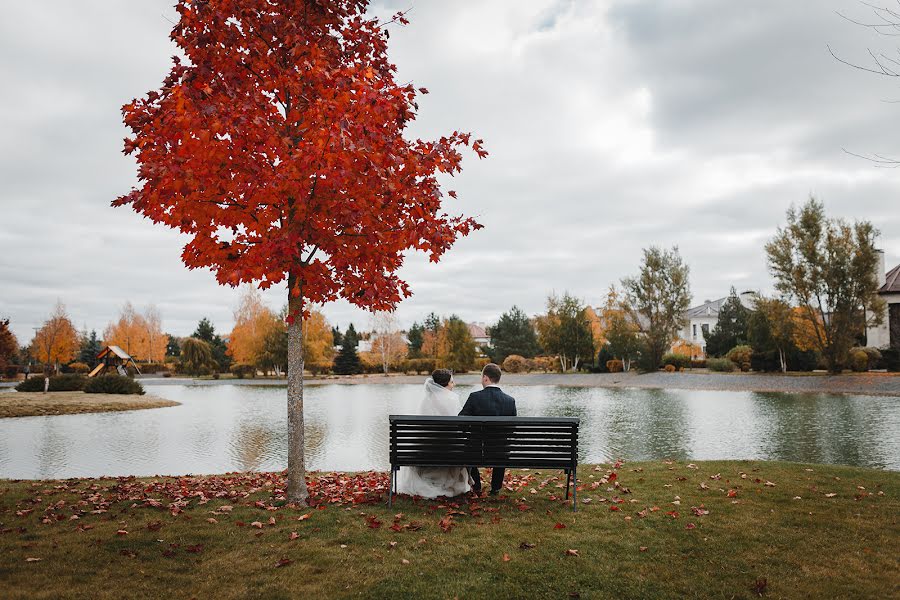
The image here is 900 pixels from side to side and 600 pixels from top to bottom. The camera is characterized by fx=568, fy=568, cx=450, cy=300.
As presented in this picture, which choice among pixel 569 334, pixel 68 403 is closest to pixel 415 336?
pixel 569 334

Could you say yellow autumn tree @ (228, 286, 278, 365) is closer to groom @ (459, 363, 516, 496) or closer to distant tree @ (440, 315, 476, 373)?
distant tree @ (440, 315, 476, 373)

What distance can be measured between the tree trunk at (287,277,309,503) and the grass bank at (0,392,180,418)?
873 inches

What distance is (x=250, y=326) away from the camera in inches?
2234

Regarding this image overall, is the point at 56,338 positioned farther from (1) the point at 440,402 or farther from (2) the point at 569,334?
(1) the point at 440,402

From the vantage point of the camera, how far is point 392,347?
60.3 m

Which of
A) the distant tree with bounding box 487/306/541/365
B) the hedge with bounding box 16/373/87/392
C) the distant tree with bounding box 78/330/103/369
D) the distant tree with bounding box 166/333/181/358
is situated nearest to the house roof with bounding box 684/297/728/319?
the distant tree with bounding box 487/306/541/365

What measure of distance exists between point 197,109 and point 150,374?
6757 centimetres

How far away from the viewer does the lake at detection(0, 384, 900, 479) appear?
11.6 metres

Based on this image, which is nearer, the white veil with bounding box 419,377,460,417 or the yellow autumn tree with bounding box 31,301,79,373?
the white veil with bounding box 419,377,460,417

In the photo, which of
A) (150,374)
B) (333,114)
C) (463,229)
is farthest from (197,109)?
(150,374)

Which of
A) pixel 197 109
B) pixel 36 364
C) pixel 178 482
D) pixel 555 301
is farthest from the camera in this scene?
pixel 36 364

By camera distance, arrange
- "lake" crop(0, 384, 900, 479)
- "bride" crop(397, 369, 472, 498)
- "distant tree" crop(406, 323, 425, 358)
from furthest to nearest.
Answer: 1. "distant tree" crop(406, 323, 425, 358)
2. "lake" crop(0, 384, 900, 479)
3. "bride" crop(397, 369, 472, 498)

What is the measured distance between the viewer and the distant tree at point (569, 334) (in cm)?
5016

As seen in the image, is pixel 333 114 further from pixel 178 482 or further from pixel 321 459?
pixel 321 459
